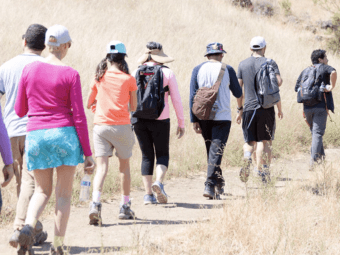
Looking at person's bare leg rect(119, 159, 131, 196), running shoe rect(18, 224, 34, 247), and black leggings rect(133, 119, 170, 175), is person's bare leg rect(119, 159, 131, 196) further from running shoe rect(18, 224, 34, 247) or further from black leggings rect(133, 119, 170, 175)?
running shoe rect(18, 224, 34, 247)

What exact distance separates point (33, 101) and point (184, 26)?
51.0 ft

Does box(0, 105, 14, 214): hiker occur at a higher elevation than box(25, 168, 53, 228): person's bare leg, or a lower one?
higher

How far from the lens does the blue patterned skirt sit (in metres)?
3.44

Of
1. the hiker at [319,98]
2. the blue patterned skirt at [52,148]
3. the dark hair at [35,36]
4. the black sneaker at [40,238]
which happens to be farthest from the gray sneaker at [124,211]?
the hiker at [319,98]

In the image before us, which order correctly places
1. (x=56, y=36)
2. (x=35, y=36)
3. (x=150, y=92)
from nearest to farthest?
(x=56, y=36)
(x=35, y=36)
(x=150, y=92)

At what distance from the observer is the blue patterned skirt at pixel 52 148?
3.44 m

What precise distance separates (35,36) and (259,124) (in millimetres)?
3295

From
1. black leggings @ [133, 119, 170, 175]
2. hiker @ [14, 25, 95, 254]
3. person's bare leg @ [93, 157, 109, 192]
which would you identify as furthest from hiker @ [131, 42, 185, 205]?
hiker @ [14, 25, 95, 254]

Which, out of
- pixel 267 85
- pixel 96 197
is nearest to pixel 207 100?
pixel 267 85

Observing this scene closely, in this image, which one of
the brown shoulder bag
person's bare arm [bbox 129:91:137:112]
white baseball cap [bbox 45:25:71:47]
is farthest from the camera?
the brown shoulder bag

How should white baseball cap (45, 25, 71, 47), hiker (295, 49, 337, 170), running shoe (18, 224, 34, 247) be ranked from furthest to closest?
hiker (295, 49, 337, 170)
white baseball cap (45, 25, 71, 47)
running shoe (18, 224, 34, 247)

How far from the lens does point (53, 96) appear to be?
3436mm

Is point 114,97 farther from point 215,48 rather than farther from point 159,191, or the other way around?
point 215,48

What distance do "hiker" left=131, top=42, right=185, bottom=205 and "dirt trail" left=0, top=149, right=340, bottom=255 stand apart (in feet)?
1.15
